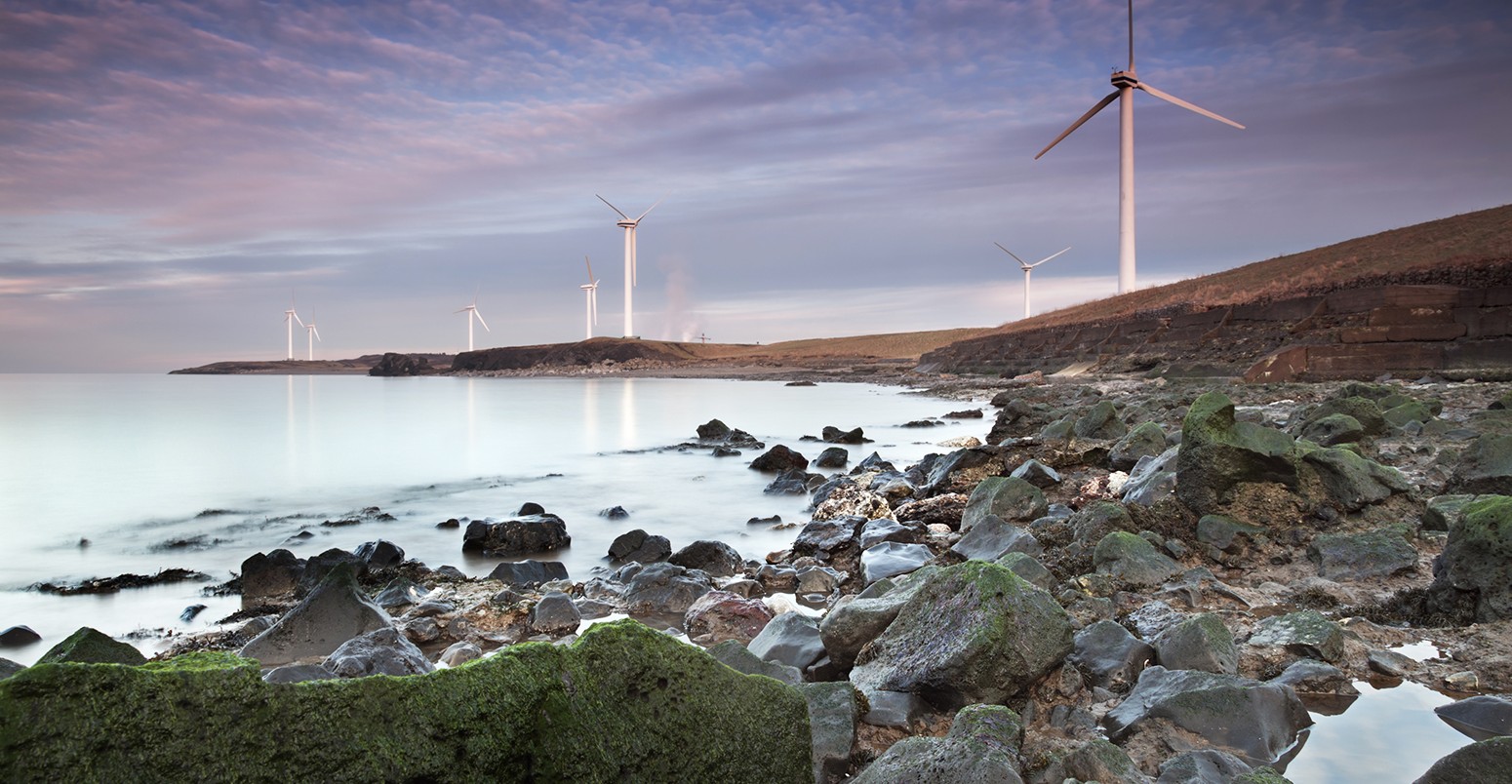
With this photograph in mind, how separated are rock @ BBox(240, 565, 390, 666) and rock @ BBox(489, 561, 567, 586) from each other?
156cm

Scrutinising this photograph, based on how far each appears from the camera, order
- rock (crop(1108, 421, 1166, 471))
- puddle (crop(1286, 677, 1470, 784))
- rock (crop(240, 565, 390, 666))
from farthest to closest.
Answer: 1. rock (crop(1108, 421, 1166, 471))
2. rock (crop(240, 565, 390, 666))
3. puddle (crop(1286, 677, 1470, 784))

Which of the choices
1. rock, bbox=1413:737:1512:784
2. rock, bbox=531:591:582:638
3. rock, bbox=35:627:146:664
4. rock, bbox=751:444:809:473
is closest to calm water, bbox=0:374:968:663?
rock, bbox=751:444:809:473

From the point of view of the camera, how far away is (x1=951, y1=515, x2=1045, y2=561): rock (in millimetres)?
5727

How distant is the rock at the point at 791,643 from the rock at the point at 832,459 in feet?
30.9

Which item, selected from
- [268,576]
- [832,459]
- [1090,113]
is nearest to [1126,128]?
[1090,113]

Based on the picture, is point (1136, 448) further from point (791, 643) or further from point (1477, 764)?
point (1477, 764)

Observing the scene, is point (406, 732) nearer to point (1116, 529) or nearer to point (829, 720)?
point (829, 720)

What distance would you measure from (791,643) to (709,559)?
273 centimetres

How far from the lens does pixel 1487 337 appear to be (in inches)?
770

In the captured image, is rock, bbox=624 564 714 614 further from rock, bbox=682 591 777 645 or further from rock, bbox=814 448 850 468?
rock, bbox=814 448 850 468

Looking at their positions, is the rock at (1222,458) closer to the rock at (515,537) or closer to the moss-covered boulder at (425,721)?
the moss-covered boulder at (425,721)

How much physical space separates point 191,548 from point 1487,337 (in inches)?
1001

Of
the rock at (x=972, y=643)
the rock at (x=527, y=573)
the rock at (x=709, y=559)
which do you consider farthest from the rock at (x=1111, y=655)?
the rock at (x=527, y=573)

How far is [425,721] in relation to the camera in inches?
71.9
